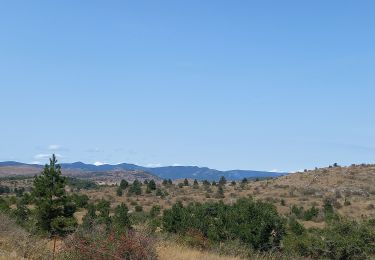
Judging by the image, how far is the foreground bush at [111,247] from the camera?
9445 mm

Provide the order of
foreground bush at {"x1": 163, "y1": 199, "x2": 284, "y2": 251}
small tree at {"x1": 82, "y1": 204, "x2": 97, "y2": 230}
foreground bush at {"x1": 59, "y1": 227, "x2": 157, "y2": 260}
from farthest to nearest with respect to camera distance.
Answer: foreground bush at {"x1": 163, "y1": 199, "x2": 284, "y2": 251} → small tree at {"x1": 82, "y1": 204, "x2": 97, "y2": 230} → foreground bush at {"x1": 59, "y1": 227, "x2": 157, "y2": 260}

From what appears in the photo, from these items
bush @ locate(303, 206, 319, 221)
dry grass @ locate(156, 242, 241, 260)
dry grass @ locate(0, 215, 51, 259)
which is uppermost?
dry grass @ locate(0, 215, 51, 259)

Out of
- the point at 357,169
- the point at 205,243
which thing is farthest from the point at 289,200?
the point at 205,243

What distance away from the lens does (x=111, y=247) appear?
9.59 meters

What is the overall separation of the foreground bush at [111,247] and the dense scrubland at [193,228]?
0.7 inches

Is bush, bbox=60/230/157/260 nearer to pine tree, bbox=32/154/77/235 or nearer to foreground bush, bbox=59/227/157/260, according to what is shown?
foreground bush, bbox=59/227/157/260

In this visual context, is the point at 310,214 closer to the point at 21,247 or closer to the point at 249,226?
the point at 249,226

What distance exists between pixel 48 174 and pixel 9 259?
55.3 ft

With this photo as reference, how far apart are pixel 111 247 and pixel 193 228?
12571 millimetres

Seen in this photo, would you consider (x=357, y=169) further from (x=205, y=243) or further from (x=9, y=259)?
(x=9, y=259)

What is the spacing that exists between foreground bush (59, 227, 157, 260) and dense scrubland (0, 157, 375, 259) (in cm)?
2

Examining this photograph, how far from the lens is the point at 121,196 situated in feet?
200

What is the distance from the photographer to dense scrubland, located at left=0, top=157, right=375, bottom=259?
1029cm

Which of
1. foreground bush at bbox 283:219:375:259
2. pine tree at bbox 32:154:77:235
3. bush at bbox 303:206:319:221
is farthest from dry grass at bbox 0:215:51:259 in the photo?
bush at bbox 303:206:319:221
